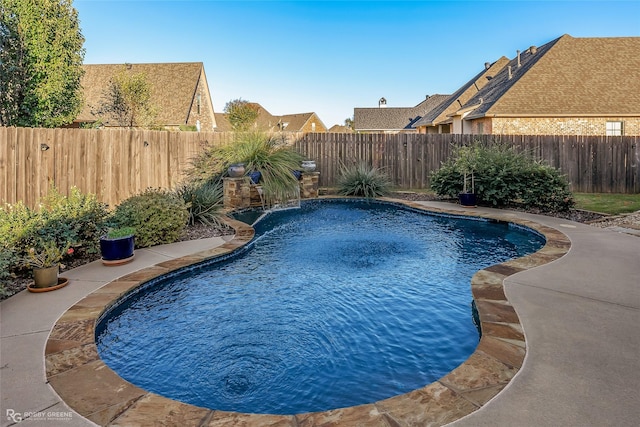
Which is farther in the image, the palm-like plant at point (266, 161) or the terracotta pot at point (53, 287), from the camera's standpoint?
the palm-like plant at point (266, 161)

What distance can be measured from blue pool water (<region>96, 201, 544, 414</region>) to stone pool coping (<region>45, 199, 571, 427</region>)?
18cm

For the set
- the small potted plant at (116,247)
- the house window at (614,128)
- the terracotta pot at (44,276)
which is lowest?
Result: the terracotta pot at (44,276)

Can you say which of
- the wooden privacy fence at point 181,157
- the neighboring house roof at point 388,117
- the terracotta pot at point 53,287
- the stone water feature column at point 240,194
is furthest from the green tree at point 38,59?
the neighboring house roof at point 388,117

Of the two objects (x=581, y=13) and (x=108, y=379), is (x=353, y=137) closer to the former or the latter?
(x=581, y=13)

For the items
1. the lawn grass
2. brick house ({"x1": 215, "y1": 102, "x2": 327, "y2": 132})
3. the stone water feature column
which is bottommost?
the lawn grass

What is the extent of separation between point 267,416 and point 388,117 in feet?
132

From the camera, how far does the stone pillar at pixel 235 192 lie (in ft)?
30.2

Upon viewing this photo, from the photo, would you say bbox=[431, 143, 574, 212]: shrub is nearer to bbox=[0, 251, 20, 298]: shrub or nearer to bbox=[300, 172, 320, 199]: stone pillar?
bbox=[300, 172, 320, 199]: stone pillar

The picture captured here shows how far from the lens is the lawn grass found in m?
8.14

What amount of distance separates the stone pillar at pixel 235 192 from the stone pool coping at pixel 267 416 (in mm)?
6119

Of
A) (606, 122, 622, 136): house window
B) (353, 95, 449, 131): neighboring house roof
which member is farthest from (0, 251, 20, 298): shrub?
(353, 95, 449, 131): neighboring house roof

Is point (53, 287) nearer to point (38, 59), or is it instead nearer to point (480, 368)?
point (480, 368)

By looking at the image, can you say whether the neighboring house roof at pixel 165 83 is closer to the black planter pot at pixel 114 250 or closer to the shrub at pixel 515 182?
the shrub at pixel 515 182

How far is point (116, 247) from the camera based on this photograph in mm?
4457
